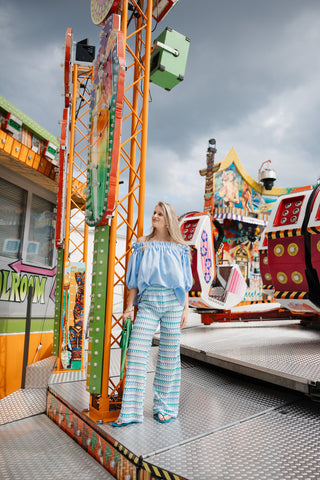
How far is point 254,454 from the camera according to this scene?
1.88 metres

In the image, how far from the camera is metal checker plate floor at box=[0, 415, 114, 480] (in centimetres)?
200

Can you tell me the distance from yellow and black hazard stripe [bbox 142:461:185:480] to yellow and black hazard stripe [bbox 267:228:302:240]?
9.63 ft

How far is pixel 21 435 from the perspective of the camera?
2.60m

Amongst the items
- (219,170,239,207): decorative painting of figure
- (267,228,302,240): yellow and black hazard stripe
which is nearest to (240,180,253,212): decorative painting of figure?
(219,170,239,207): decorative painting of figure

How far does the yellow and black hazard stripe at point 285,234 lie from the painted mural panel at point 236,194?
37.2 ft

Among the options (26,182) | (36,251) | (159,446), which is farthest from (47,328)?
(159,446)

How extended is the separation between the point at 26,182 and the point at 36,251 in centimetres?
149

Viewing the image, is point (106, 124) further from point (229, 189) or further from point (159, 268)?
point (229, 189)

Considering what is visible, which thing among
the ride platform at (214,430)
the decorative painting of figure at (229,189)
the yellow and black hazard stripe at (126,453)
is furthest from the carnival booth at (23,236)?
the decorative painting of figure at (229,189)

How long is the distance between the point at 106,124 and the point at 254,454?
7.48ft

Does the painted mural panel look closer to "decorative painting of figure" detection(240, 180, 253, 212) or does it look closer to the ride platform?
"decorative painting of figure" detection(240, 180, 253, 212)

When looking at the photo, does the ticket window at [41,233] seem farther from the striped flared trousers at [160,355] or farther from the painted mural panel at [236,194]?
the painted mural panel at [236,194]

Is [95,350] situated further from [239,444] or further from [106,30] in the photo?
[106,30]

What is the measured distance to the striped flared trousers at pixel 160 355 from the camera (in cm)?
223
